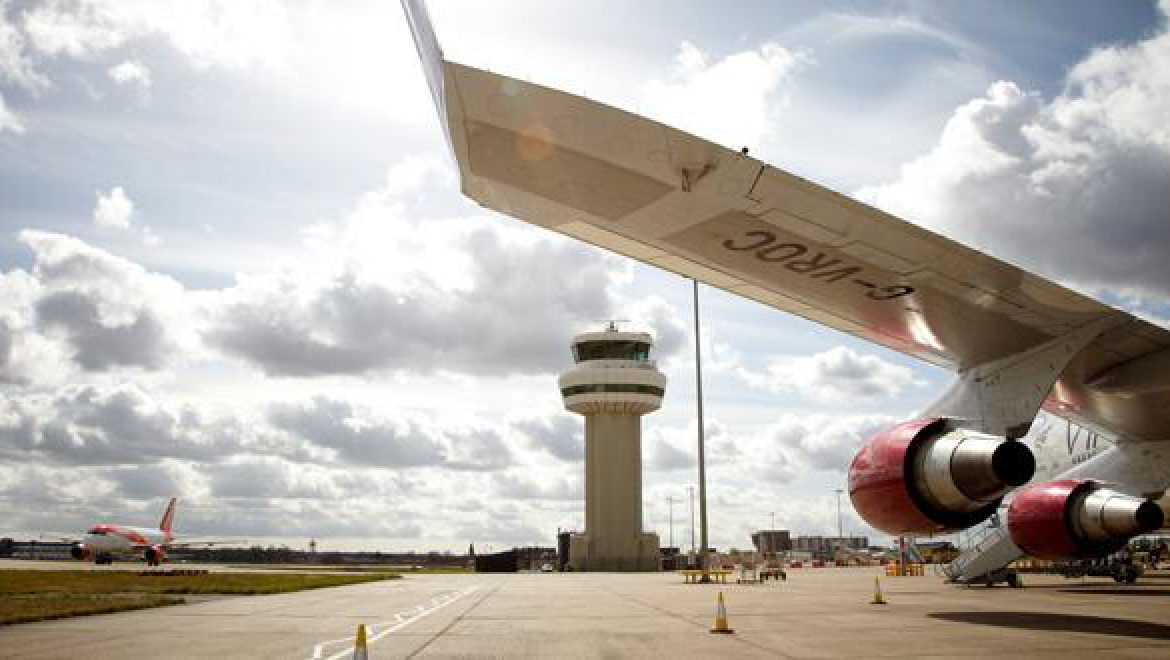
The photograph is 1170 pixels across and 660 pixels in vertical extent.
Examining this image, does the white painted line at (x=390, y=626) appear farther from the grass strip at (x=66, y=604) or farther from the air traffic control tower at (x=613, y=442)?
the air traffic control tower at (x=613, y=442)

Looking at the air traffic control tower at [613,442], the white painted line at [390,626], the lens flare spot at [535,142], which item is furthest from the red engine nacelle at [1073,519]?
the air traffic control tower at [613,442]

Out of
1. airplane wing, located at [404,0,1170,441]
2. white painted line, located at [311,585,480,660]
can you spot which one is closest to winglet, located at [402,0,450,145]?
airplane wing, located at [404,0,1170,441]

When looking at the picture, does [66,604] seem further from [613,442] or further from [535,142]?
[613,442]

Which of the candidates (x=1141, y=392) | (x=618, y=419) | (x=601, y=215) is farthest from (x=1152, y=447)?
(x=618, y=419)

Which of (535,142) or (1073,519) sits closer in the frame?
(535,142)

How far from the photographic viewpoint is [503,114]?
13148mm

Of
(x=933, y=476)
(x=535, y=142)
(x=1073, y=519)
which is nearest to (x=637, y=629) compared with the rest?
(x=933, y=476)

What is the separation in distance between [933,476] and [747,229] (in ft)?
18.2

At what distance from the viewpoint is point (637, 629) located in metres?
15.8

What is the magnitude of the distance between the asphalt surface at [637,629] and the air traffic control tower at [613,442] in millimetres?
50499

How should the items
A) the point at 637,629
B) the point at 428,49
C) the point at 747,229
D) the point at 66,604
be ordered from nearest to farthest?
the point at 428,49 < the point at 747,229 < the point at 637,629 < the point at 66,604

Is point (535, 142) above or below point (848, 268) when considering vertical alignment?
above

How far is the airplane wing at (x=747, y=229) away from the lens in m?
13.4

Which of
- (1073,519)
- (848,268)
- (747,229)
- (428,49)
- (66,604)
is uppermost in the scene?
(428,49)
